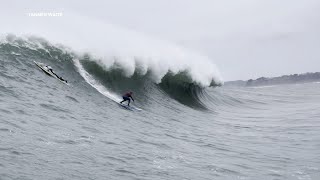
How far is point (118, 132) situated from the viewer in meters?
14.4

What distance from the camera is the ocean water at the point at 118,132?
9891 mm

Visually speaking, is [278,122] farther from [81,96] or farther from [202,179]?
[202,179]

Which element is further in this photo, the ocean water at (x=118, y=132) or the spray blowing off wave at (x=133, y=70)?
the spray blowing off wave at (x=133, y=70)

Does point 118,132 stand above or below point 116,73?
below

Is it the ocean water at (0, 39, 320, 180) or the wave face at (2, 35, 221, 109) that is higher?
the wave face at (2, 35, 221, 109)

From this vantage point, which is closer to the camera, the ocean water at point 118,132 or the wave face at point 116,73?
the ocean water at point 118,132

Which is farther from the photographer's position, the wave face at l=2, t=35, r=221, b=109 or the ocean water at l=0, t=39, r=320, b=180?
the wave face at l=2, t=35, r=221, b=109

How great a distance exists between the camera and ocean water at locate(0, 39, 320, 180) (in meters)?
9.89

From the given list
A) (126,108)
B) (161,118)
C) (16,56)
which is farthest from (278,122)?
(16,56)

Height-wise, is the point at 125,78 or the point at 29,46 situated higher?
the point at 29,46

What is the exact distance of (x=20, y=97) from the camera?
15688 mm

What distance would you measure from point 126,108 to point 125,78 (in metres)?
→ 5.69

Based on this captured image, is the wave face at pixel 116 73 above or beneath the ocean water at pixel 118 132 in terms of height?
above

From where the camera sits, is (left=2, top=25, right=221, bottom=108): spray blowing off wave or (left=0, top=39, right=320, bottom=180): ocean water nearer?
(left=0, top=39, right=320, bottom=180): ocean water
